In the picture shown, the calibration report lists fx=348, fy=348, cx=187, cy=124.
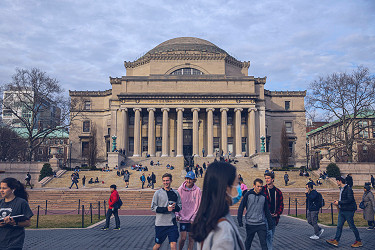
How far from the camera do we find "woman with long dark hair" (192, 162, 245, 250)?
3.42 m

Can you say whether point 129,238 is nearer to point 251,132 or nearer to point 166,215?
point 166,215

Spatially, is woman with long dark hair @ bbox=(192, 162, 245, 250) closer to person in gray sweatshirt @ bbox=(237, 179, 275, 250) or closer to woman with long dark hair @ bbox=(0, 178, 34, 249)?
woman with long dark hair @ bbox=(0, 178, 34, 249)

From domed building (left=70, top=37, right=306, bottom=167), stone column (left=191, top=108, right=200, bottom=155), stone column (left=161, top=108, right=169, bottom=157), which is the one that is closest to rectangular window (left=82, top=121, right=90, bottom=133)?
domed building (left=70, top=37, right=306, bottom=167)

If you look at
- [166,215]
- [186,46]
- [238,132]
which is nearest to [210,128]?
[238,132]

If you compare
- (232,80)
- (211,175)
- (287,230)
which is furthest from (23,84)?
(211,175)

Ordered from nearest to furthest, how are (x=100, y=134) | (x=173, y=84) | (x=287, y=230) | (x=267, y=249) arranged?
(x=267, y=249), (x=287, y=230), (x=173, y=84), (x=100, y=134)

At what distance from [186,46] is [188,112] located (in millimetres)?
16178

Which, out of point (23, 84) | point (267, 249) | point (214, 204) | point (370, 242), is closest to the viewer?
point (214, 204)

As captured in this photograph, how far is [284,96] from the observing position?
68250 mm

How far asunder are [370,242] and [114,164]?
3884cm

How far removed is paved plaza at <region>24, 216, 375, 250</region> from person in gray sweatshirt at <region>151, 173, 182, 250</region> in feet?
9.94

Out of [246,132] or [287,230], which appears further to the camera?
[246,132]

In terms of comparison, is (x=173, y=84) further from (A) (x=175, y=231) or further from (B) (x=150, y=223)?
(A) (x=175, y=231)

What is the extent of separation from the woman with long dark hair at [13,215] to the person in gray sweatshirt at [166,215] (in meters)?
2.89
